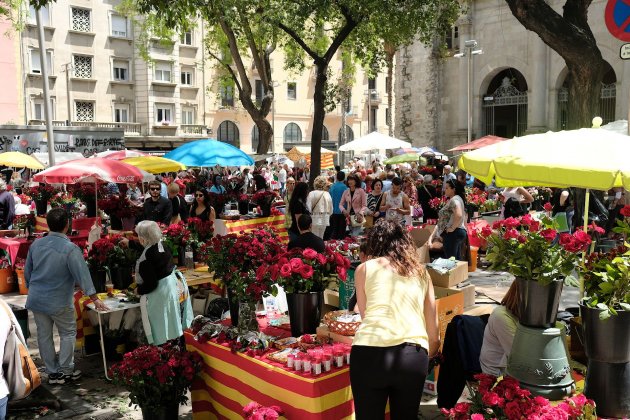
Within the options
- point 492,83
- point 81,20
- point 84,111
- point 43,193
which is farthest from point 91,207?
point 81,20

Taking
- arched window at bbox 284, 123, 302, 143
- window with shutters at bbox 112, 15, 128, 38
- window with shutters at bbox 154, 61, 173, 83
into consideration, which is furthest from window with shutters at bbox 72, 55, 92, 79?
arched window at bbox 284, 123, 302, 143

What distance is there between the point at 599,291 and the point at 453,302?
2.20 meters

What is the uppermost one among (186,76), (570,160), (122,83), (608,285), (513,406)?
(186,76)

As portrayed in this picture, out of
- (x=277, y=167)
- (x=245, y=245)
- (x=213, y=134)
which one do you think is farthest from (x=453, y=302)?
(x=213, y=134)

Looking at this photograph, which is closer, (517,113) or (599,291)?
(599,291)

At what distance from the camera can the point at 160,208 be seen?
33.0ft

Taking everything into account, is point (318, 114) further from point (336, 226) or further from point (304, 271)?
point (304, 271)

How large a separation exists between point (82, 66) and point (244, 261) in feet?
126

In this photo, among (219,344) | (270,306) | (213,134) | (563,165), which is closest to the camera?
(563,165)

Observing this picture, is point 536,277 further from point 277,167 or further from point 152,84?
point 152,84

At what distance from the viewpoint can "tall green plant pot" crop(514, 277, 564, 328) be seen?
342cm

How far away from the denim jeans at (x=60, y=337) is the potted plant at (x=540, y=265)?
425 cm

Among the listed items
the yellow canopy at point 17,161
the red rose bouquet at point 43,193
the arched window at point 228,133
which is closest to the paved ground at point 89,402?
the red rose bouquet at point 43,193

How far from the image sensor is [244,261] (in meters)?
4.79
